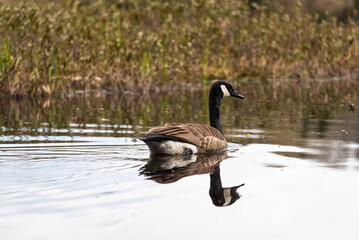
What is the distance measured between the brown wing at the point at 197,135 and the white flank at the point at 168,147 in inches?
4.6

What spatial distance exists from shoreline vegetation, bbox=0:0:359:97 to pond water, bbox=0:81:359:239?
479 cm

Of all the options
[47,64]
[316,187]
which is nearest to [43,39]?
[47,64]

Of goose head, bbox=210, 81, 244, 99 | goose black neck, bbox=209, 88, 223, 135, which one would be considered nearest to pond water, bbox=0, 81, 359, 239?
goose black neck, bbox=209, 88, 223, 135

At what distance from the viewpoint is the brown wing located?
10.6 m

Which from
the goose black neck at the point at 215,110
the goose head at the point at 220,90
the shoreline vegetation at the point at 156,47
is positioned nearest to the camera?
the goose black neck at the point at 215,110

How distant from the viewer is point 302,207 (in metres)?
7.27

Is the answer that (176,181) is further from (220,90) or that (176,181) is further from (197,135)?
(220,90)

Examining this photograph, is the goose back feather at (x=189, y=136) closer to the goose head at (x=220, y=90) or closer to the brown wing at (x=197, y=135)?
the brown wing at (x=197, y=135)

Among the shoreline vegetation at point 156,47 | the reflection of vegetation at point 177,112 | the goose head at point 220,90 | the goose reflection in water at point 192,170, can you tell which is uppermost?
the shoreline vegetation at point 156,47

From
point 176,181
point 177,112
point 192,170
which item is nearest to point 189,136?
point 192,170

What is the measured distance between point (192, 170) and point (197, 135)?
59.6 inches

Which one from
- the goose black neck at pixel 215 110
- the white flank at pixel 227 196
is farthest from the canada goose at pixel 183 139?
the white flank at pixel 227 196

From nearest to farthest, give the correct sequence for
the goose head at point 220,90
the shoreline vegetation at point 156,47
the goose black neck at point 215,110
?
the goose black neck at point 215,110 → the goose head at point 220,90 → the shoreline vegetation at point 156,47

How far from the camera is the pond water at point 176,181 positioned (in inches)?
254
